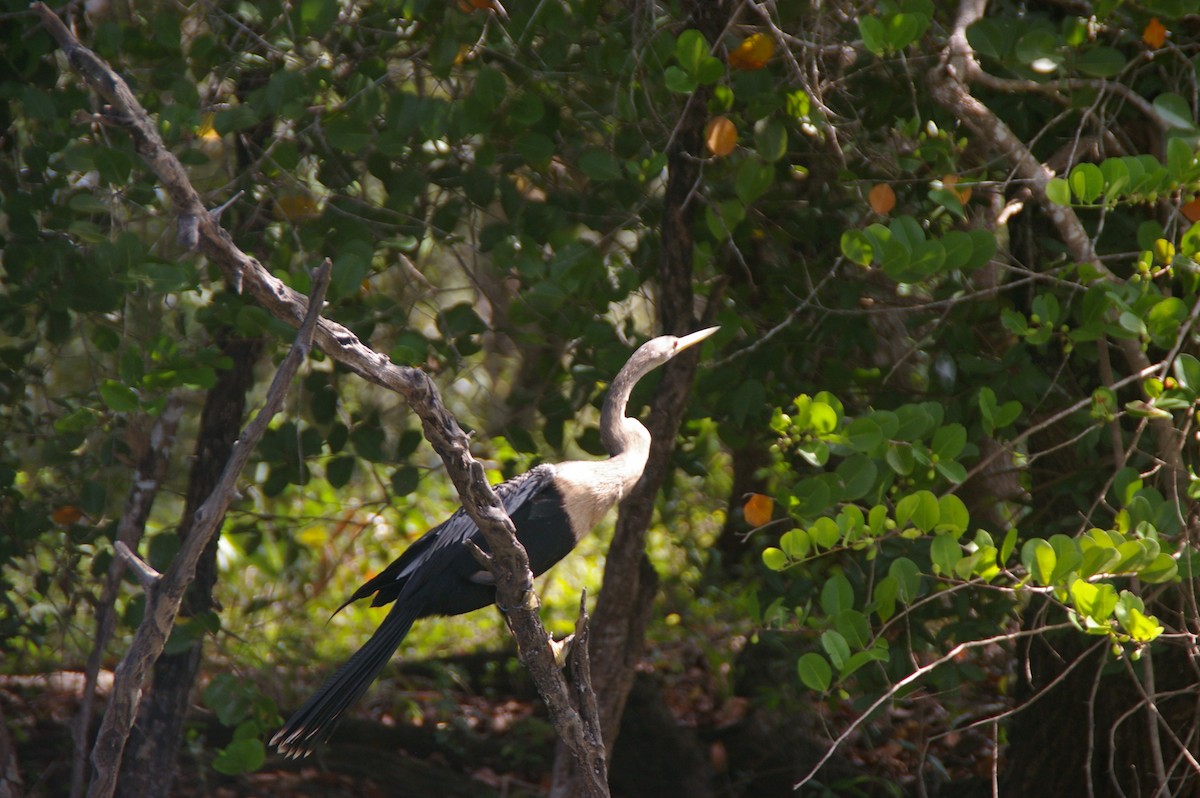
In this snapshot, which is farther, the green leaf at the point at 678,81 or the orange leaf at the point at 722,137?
the orange leaf at the point at 722,137

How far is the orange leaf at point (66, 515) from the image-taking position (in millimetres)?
3695

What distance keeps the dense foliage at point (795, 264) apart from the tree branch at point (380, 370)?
1.80ft

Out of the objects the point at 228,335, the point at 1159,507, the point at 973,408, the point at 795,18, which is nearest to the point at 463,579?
the point at 228,335

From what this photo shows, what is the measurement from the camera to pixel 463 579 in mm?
2996

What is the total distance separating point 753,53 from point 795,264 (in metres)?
0.94

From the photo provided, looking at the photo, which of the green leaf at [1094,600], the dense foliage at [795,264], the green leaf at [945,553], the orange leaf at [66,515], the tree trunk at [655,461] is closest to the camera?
the green leaf at [1094,600]

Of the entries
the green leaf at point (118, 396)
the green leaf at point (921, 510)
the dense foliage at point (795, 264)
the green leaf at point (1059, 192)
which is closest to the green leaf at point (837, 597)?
the dense foliage at point (795, 264)

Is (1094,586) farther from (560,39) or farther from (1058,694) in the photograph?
(560,39)

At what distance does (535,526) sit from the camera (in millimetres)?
2998

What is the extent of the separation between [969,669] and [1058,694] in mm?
569

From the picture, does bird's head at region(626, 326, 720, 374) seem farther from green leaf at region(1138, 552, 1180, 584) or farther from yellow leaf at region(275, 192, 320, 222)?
green leaf at region(1138, 552, 1180, 584)

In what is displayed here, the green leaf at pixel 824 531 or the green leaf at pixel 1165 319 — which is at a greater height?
the green leaf at pixel 824 531

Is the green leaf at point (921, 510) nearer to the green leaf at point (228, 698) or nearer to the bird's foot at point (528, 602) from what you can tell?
the bird's foot at point (528, 602)

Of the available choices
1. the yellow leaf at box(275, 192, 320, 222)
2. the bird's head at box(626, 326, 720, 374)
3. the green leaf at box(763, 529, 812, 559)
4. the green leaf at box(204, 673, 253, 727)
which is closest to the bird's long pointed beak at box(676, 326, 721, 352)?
the bird's head at box(626, 326, 720, 374)
